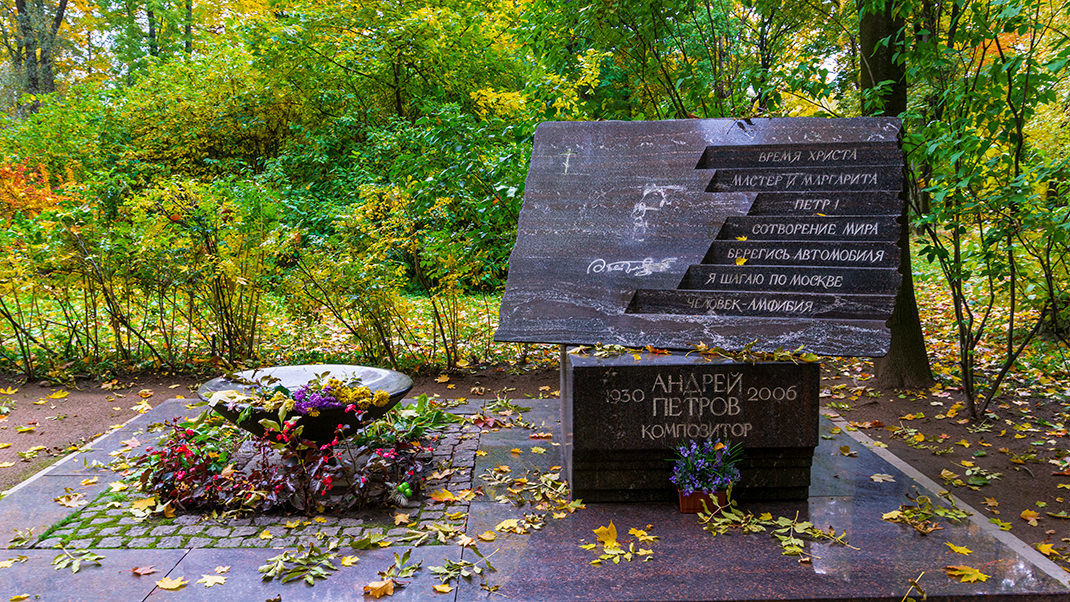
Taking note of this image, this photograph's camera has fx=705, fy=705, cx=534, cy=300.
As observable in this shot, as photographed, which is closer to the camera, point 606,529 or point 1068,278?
point 606,529

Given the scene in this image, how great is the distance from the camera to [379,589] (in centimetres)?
284

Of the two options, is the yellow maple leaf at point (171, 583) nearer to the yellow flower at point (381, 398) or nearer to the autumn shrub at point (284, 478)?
the autumn shrub at point (284, 478)

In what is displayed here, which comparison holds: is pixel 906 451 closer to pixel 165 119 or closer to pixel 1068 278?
pixel 1068 278

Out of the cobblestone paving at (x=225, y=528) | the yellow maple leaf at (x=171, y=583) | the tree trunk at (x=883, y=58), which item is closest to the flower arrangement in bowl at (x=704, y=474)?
the cobblestone paving at (x=225, y=528)

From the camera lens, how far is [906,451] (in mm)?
4836

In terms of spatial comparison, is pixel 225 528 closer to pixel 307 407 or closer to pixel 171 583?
pixel 171 583

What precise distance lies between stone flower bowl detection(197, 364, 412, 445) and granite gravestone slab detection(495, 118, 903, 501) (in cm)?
94

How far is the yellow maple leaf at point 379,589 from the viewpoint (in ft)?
9.29

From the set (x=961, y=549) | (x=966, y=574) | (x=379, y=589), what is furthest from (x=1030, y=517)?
(x=379, y=589)

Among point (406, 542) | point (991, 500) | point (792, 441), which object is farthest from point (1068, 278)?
point (406, 542)

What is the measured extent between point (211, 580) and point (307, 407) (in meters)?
1.11

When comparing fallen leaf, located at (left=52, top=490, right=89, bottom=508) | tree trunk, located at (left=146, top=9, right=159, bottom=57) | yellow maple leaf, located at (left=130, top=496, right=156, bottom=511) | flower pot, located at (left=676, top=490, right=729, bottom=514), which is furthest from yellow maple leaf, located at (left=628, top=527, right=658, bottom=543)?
tree trunk, located at (left=146, top=9, right=159, bottom=57)

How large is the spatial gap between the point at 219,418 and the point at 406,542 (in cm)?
193

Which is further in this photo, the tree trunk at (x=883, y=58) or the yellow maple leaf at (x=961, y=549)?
the tree trunk at (x=883, y=58)
